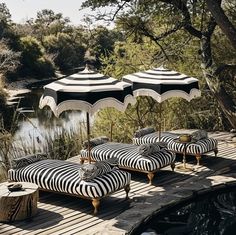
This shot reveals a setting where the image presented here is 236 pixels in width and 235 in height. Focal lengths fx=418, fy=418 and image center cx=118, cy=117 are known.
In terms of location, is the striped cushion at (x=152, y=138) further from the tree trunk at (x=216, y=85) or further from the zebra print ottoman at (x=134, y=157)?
the tree trunk at (x=216, y=85)

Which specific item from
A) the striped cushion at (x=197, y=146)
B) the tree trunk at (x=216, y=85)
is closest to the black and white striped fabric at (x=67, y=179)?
the striped cushion at (x=197, y=146)

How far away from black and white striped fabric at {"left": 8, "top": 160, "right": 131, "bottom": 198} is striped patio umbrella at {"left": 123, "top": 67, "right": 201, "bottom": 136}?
1950mm

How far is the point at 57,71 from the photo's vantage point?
43906mm

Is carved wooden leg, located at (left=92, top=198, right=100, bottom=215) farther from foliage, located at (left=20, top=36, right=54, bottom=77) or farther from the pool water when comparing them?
foliage, located at (left=20, top=36, right=54, bottom=77)

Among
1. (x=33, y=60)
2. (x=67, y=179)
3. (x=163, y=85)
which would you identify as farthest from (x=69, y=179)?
(x=33, y=60)

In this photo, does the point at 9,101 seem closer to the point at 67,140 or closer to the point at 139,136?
the point at 67,140

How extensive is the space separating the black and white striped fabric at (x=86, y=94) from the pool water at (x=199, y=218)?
5.63 feet

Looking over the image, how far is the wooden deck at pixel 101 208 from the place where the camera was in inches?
210

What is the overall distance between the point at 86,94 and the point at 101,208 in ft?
5.48

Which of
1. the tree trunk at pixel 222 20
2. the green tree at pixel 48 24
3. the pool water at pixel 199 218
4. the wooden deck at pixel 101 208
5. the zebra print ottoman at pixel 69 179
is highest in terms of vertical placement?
the green tree at pixel 48 24

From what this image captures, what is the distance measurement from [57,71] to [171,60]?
3320cm

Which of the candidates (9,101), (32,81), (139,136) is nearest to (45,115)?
(9,101)

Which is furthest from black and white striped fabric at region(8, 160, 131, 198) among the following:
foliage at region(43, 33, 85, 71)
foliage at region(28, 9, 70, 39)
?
foliage at region(28, 9, 70, 39)

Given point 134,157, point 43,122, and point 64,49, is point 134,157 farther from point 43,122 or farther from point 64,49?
point 64,49
